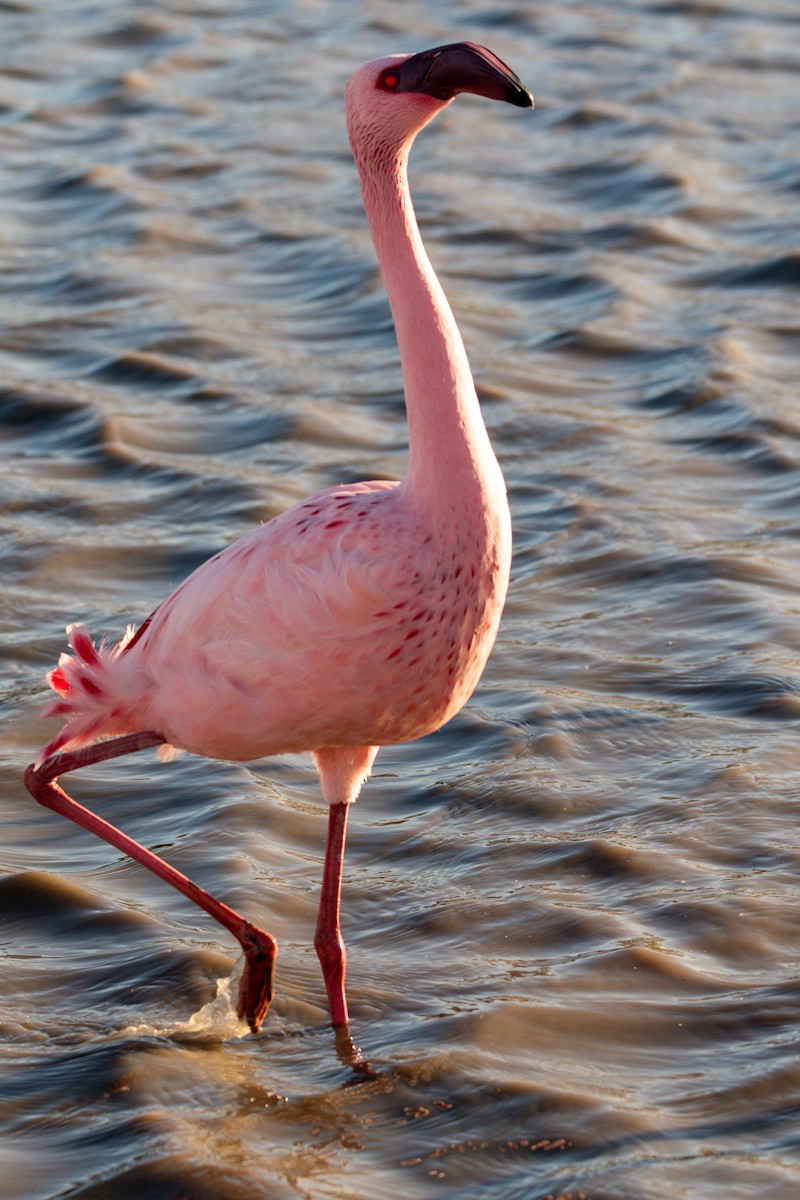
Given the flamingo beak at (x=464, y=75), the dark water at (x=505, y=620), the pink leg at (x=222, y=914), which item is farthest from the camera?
the pink leg at (x=222, y=914)

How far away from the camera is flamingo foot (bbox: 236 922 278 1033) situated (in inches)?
218

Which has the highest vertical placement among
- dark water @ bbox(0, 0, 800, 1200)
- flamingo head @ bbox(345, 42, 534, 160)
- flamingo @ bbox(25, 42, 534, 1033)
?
flamingo head @ bbox(345, 42, 534, 160)

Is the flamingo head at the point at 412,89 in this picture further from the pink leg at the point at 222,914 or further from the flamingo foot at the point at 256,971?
the flamingo foot at the point at 256,971

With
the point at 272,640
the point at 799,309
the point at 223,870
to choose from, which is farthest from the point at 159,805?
the point at 799,309

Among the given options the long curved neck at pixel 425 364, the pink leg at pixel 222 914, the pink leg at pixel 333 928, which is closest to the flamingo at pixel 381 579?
the long curved neck at pixel 425 364

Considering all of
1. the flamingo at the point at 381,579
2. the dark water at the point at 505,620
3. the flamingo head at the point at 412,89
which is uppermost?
the flamingo head at the point at 412,89

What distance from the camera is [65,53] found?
674 inches

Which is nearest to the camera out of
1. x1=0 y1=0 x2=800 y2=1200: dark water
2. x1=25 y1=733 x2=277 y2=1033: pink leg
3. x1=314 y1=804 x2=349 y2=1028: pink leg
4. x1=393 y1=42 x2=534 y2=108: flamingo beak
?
x1=393 y1=42 x2=534 y2=108: flamingo beak

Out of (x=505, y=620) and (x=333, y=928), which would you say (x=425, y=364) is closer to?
(x=333, y=928)

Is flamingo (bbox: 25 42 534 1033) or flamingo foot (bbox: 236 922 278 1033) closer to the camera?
flamingo (bbox: 25 42 534 1033)

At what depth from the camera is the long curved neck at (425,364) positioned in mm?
4977

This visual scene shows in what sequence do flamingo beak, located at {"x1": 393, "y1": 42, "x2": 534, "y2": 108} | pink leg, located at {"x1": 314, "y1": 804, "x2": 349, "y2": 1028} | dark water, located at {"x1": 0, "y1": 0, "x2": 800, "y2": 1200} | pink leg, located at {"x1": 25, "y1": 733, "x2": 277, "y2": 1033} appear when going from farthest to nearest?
pink leg, located at {"x1": 314, "y1": 804, "x2": 349, "y2": 1028}, pink leg, located at {"x1": 25, "y1": 733, "x2": 277, "y2": 1033}, dark water, located at {"x1": 0, "y1": 0, "x2": 800, "y2": 1200}, flamingo beak, located at {"x1": 393, "y1": 42, "x2": 534, "y2": 108}

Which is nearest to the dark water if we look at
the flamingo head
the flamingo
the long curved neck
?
the flamingo

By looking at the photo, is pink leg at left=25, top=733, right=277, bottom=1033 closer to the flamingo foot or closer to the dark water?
the flamingo foot
